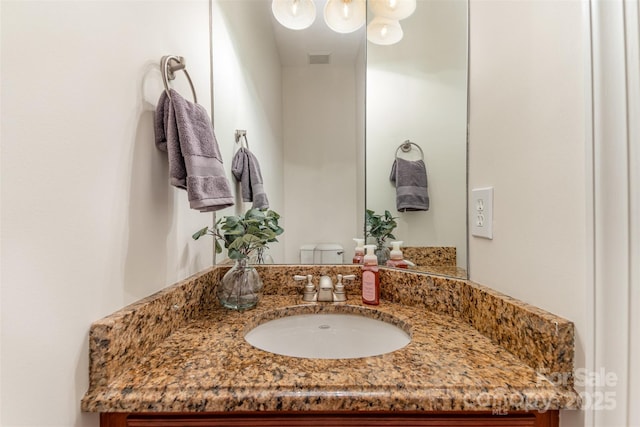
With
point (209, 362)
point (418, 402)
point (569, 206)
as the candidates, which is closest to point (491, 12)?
point (569, 206)

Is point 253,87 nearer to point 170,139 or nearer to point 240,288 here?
point 170,139

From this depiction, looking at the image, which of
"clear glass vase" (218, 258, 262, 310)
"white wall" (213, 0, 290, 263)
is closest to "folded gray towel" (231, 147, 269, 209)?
"white wall" (213, 0, 290, 263)

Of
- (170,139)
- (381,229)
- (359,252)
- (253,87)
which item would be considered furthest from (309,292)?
(253,87)

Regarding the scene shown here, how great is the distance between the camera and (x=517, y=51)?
2.13 feet

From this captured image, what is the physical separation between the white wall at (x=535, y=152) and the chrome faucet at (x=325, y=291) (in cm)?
42

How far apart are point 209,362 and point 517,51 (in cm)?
95

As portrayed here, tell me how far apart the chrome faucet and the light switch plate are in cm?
46

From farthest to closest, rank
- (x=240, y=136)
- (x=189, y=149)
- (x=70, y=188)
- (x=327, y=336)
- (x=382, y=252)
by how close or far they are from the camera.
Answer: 1. (x=240, y=136)
2. (x=382, y=252)
3. (x=327, y=336)
4. (x=189, y=149)
5. (x=70, y=188)

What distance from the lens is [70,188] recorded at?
0.49 m

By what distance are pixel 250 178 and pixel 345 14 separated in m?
0.80

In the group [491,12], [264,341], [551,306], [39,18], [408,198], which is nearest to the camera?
[39,18]

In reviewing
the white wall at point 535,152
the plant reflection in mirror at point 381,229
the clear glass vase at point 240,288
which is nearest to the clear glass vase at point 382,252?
the plant reflection in mirror at point 381,229

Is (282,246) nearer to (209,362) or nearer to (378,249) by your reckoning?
(378,249)

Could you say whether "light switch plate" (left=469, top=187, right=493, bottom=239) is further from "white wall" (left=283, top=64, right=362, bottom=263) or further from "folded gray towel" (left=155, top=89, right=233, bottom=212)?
"folded gray towel" (left=155, top=89, right=233, bottom=212)
